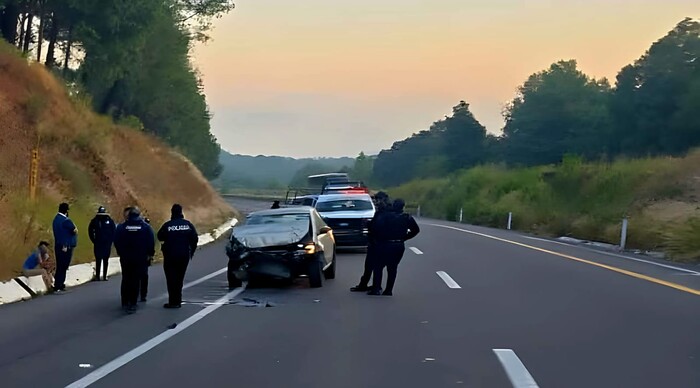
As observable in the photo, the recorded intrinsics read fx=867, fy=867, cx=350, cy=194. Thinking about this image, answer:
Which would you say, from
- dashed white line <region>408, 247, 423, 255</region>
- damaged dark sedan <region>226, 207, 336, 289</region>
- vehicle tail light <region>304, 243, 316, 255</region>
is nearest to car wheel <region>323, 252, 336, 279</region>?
damaged dark sedan <region>226, 207, 336, 289</region>

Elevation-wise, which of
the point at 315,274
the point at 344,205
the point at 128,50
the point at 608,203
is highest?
the point at 128,50

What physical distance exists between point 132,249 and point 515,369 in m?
7.11

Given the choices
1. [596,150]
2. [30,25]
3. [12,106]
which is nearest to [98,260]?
[12,106]

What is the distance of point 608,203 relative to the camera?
4112 cm

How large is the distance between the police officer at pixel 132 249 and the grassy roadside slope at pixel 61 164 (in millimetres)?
4832

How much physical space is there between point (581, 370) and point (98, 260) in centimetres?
1232

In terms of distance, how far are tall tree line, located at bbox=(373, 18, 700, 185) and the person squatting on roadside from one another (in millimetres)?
51832

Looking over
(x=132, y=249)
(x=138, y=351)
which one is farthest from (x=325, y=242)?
(x=138, y=351)

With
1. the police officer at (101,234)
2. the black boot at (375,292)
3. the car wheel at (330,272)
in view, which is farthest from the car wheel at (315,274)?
the police officer at (101,234)

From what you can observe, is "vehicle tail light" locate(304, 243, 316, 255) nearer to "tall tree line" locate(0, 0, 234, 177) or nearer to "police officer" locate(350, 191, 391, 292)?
"police officer" locate(350, 191, 391, 292)

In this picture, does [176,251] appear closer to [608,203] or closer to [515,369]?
[515,369]

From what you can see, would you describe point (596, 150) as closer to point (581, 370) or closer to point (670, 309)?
point (670, 309)

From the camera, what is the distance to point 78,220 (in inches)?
978

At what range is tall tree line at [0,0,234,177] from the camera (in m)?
34.1
